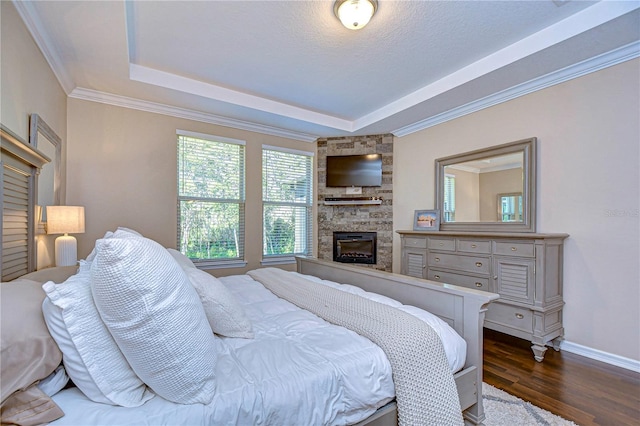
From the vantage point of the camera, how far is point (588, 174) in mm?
2713

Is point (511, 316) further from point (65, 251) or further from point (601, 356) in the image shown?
point (65, 251)

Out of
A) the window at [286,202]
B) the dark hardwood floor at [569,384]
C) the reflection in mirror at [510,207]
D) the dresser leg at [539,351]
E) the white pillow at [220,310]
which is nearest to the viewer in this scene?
the white pillow at [220,310]

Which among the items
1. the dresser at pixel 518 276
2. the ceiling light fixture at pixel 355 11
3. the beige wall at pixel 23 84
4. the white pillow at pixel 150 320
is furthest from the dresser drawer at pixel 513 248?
the beige wall at pixel 23 84

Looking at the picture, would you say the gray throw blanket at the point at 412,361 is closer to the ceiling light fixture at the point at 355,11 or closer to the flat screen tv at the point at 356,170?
the ceiling light fixture at the point at 355,11

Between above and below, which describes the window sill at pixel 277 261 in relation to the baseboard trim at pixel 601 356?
above

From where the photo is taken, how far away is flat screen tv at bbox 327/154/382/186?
4.67m

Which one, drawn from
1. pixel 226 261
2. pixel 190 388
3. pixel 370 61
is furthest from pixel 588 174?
pixel 226 261

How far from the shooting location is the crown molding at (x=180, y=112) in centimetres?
329

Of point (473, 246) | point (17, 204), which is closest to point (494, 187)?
point (473, 246)

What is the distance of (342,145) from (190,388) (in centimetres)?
427

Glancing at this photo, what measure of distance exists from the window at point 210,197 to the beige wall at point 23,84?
133cm

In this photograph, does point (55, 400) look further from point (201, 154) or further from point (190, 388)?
point (201, 154)

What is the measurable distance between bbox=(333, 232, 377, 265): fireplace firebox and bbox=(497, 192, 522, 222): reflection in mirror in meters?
1.83

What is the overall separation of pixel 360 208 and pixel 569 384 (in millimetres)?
3132
